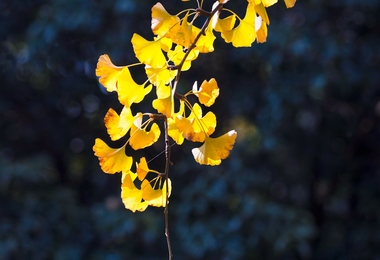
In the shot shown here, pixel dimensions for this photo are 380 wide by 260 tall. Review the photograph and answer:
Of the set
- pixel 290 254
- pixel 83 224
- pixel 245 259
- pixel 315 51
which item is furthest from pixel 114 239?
pixel 315 51

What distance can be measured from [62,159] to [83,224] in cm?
41

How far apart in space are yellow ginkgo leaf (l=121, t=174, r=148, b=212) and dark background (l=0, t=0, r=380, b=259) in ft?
5.43

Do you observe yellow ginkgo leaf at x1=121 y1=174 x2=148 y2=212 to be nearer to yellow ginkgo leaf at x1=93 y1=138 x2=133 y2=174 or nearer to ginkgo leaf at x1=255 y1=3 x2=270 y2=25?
yellow ginkgo leaf at x1=93 y1=138 x2=133 y2=174

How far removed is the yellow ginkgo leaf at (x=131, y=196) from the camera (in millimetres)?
506

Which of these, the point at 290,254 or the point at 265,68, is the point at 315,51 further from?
the point at 290,254

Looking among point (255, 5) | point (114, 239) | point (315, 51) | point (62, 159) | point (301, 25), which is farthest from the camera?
point (62, 159)

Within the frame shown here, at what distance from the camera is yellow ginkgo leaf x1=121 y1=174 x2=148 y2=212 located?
51 centimetres

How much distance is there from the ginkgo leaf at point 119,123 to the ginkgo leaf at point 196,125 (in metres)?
0.03

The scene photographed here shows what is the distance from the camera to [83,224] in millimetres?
2553

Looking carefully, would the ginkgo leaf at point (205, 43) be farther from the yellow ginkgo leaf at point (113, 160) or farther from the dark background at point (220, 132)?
the dark background at point (220, 132)

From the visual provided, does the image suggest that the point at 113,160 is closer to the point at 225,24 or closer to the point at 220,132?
the point at 225,24

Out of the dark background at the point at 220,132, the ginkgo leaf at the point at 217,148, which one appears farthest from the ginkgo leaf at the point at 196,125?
the dark background at the point at 220,132

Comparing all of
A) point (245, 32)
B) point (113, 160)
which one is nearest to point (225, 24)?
point (245, 32)

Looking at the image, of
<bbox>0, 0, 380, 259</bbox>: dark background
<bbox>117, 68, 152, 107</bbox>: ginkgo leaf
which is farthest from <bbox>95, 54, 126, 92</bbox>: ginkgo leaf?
<bbox>0, 0, 380, 259</bbox>: dark background
